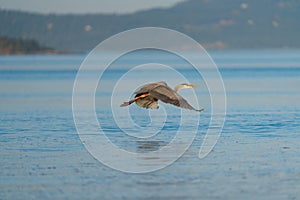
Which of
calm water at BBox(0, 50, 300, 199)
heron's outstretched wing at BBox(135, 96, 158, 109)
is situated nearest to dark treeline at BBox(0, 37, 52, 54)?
calm water at BBox(0, 50, 300, 199)

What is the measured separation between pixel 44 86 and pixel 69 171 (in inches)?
1216

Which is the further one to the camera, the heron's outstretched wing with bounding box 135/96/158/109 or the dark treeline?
the dark treeline

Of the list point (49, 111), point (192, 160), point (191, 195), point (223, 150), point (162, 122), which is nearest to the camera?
point (191, 195)

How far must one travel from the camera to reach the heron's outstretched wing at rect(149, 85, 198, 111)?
16703mm

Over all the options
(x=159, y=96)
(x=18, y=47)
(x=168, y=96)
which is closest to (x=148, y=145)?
(x=159, y=96)

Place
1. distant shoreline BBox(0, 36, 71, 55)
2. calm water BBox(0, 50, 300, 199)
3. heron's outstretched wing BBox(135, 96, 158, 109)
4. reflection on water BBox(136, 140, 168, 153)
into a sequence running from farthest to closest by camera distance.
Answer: distant shoreline BBox(0, 36, 71, 55) < reflection on water BBox(136, 140, 168, 153) < heron's outstretched wing BBox(135, 96, 158, 109) < calm water BBox(0, 50, 300, 199)

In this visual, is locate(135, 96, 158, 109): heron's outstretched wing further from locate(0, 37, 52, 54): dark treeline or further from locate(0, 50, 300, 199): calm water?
locate(0, 37, 52, 54): dark treeline

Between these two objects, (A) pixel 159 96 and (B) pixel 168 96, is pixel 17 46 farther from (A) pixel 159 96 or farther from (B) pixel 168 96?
(B) pixel 168 96

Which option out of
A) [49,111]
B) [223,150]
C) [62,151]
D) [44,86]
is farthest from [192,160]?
[44,86]

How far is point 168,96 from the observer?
55.9ft

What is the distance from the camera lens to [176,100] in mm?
16734

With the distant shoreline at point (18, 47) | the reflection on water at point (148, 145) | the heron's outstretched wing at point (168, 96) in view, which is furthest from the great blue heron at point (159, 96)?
the distant shoreline at point (18, 47)

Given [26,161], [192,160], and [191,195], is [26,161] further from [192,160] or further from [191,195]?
[191,195]

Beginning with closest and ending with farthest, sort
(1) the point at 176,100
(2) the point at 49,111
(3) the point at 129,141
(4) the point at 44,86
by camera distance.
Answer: (1) the point at 176,100 < (3) the point at 129,141 < (2) the point at 49,111 < (4) the point at 44,86
